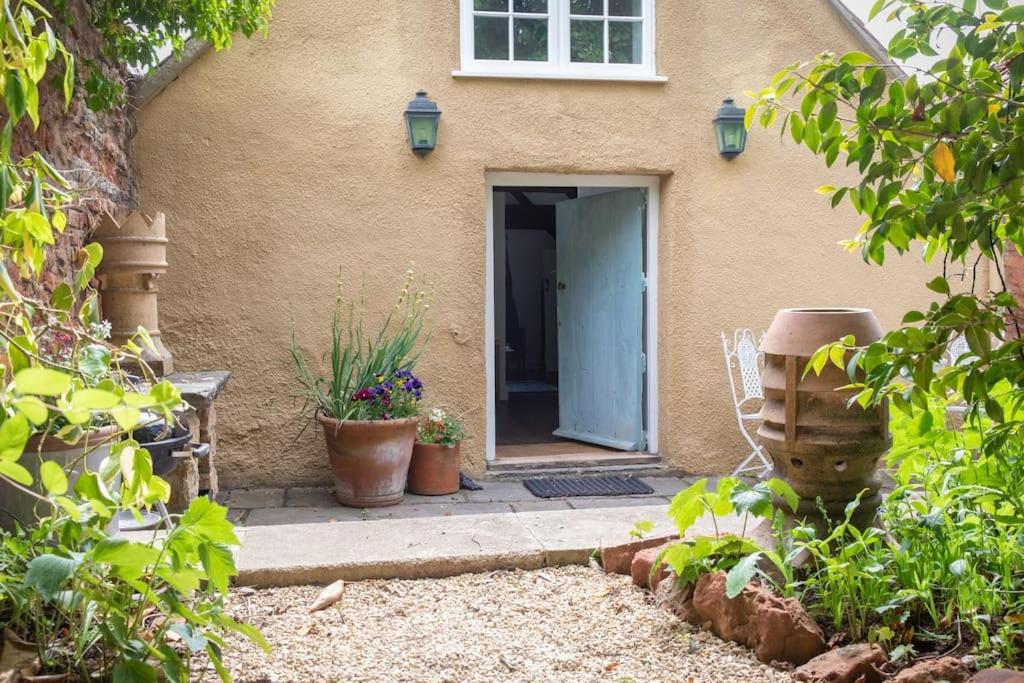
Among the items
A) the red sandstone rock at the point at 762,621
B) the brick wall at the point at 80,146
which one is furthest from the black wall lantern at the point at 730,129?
the red sandstone rock at the point at 762,621

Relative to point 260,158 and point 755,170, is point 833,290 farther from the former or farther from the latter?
point 260,158

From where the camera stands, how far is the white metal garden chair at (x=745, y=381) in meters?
6.22

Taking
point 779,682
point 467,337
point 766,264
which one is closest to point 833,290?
point 766,264

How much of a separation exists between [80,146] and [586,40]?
348 centimetres

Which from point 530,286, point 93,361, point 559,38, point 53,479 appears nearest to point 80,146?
point 93,361

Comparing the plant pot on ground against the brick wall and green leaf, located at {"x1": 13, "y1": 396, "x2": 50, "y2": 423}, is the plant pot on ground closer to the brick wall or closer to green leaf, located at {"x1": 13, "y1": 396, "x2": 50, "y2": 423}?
the brick wall

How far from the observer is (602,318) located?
22.7 ft

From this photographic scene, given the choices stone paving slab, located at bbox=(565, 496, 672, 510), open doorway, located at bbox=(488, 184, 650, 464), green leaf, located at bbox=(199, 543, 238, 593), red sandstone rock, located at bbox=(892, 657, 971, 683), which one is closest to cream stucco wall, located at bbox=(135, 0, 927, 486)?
open doorway, located at bbox=(488, 184, 650, 464)

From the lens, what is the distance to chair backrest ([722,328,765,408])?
623 centimetres

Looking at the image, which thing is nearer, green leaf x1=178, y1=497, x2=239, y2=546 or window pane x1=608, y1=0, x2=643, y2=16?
green leaf x1=178, y1=497, x2=239, y2=546

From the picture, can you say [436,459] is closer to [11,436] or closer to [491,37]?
[491,37]

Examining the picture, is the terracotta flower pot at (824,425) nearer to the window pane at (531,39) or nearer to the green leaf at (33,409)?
the green leaf at (33,409)

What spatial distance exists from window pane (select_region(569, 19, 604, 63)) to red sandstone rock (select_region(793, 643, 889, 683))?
4.75m

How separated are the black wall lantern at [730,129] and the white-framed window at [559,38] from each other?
54 cm
